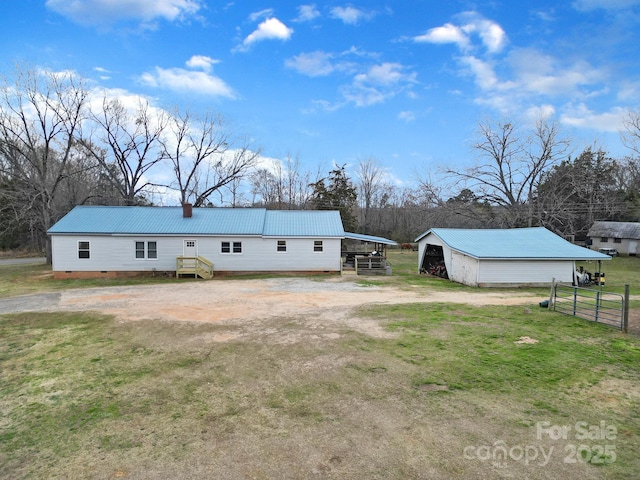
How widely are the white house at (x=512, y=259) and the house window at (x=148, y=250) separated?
1796 cm

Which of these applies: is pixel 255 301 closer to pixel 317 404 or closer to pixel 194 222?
pixel 317 404

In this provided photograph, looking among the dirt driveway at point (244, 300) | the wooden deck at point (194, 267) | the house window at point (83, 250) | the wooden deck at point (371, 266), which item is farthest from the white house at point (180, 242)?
the dirt driveway at point (244, 300)

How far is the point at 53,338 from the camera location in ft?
31.7

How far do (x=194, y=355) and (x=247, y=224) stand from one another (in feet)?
52.8

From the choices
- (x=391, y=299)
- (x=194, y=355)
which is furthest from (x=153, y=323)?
(x=391, y=299)

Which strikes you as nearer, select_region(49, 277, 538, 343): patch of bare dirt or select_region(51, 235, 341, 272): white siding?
select_region(49, 277, 538, 343): patch of bare dirt

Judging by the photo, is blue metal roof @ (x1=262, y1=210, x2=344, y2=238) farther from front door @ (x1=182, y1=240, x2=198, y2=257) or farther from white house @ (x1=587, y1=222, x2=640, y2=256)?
white house @ (x1=587, y1=222, x2=640, y2=256)

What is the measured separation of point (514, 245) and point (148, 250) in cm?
2217

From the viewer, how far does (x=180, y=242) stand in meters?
22.5

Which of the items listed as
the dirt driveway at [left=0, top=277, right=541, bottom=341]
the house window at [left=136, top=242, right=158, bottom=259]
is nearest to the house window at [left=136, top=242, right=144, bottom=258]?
the house window at [left=136, top=242, right=158, bottom=259]

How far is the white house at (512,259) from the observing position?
1930 cm

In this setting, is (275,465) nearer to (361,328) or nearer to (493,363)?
(493,363)

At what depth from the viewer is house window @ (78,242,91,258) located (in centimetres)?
2197

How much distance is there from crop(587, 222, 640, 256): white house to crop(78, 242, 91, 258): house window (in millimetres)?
48516
